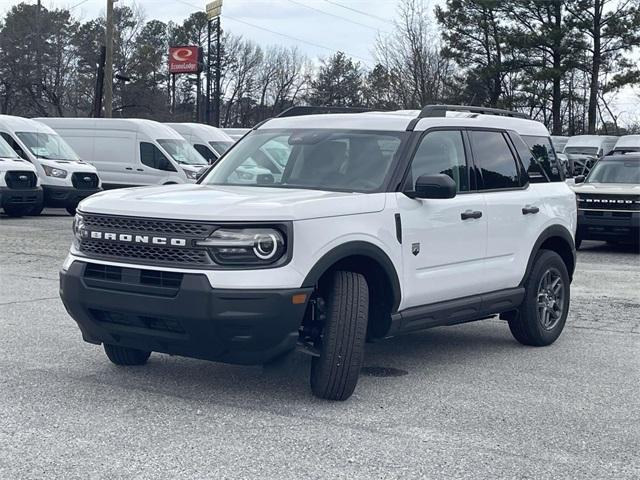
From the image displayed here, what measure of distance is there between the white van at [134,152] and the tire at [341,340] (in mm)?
18034

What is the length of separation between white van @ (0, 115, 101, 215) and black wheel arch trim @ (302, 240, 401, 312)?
53.9 ft

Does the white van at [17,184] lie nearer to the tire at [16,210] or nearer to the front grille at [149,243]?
the tire at [16,210]

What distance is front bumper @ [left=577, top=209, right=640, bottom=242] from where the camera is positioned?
54.2 feet

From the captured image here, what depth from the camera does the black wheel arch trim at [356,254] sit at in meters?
5.82

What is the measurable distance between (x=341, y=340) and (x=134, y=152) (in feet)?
64.0

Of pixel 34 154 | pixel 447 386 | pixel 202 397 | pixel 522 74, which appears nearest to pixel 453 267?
pixel 447 386

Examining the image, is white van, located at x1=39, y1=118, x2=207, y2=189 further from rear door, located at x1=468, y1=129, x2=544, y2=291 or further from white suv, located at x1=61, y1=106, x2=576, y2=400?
white suv, located at x1=61, y1=106, x2=576, y2=400

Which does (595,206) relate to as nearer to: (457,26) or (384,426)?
(384,426)

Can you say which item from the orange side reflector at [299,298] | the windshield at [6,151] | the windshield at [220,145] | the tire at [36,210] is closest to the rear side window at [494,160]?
the orange side reflector at [299,298]

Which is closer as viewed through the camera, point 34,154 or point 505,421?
point 505,421

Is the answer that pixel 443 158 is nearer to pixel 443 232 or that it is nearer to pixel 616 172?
pixel 443 232

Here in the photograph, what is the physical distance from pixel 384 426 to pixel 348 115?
260 centimetres

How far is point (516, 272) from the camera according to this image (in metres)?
7.73

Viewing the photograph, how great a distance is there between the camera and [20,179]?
2048 cm
